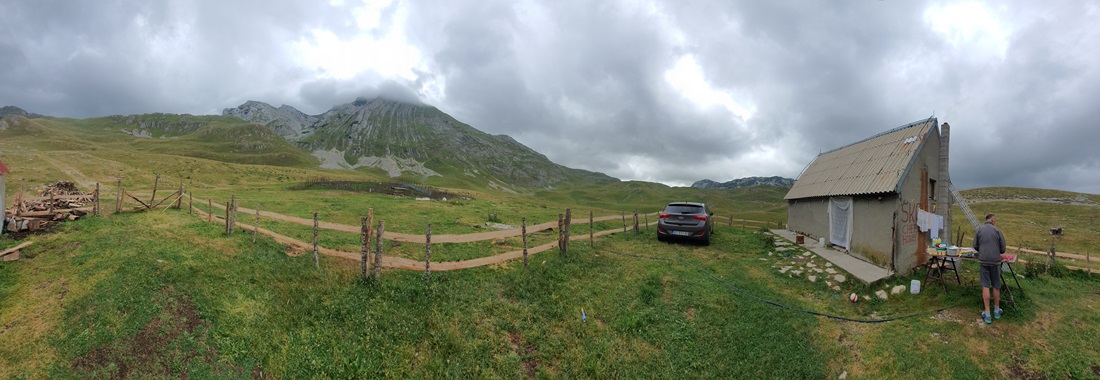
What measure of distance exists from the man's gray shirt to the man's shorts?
0.12 m

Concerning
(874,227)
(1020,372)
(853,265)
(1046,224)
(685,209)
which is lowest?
(1020,372)

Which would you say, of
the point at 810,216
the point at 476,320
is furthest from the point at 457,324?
the point at 810,216

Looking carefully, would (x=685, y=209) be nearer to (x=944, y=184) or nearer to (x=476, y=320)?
(x=944, y=184)

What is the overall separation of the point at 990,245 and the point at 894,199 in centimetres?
515

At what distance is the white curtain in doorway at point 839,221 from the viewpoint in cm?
1627

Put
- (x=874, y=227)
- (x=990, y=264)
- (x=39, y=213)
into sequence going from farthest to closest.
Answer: (x=874, y=227), (x=39, y=213), (x=990, y=264)

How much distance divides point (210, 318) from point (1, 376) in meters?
2.34

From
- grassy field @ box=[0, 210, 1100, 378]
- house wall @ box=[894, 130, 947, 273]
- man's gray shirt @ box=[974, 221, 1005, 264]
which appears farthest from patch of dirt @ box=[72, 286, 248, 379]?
house wall @ box=[894, 130, 947, 273]

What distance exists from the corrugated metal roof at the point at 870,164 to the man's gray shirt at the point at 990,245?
4543 mm

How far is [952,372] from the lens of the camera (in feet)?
23.3

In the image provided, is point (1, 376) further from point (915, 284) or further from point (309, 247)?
point (915, 284)

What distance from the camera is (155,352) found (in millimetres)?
6434

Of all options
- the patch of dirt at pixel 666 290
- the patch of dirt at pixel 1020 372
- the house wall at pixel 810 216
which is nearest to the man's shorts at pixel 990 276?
the patch of dirt at pixel 1020 372

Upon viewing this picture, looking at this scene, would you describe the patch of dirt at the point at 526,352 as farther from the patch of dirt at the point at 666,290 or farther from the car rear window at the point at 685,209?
the car rear window at the point at 685,209
